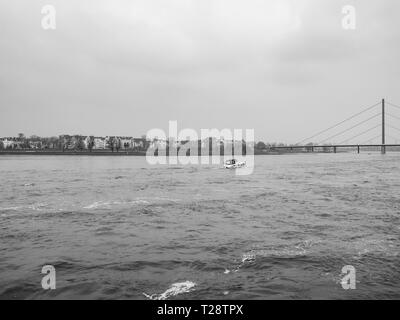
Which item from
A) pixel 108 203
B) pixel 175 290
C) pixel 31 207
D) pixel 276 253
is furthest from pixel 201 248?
pixel 31 207

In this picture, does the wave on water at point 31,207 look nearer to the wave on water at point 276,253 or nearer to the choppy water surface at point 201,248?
the choppy water surface at point 201,248

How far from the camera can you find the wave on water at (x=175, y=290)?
29.3 ft

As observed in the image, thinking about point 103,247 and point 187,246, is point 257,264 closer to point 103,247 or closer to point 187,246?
point 187,246

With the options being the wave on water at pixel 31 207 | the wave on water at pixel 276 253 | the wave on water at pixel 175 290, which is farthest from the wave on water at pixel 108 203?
the wave on water at pixel 175 290

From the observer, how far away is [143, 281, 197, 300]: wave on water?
29.3 ft

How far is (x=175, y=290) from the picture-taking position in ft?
30.6

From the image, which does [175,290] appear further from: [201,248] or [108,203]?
[108,203]

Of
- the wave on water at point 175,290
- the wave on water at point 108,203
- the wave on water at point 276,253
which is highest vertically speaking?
the wave on water at point 108,203

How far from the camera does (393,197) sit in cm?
2558

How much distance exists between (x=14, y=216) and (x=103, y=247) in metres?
8.71

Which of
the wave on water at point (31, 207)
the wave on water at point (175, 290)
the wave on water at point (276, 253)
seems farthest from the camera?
the wave on water at point (31, 207)

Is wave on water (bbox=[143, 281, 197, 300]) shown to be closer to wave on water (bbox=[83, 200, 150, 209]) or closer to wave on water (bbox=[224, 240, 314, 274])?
wave on water (bbox=[224, 240, 314, 274])

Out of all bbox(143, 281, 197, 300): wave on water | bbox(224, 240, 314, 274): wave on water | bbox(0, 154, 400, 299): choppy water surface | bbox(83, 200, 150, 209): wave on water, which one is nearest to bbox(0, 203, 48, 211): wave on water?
bbox(0, 154, 400, 299): choppy water surface
